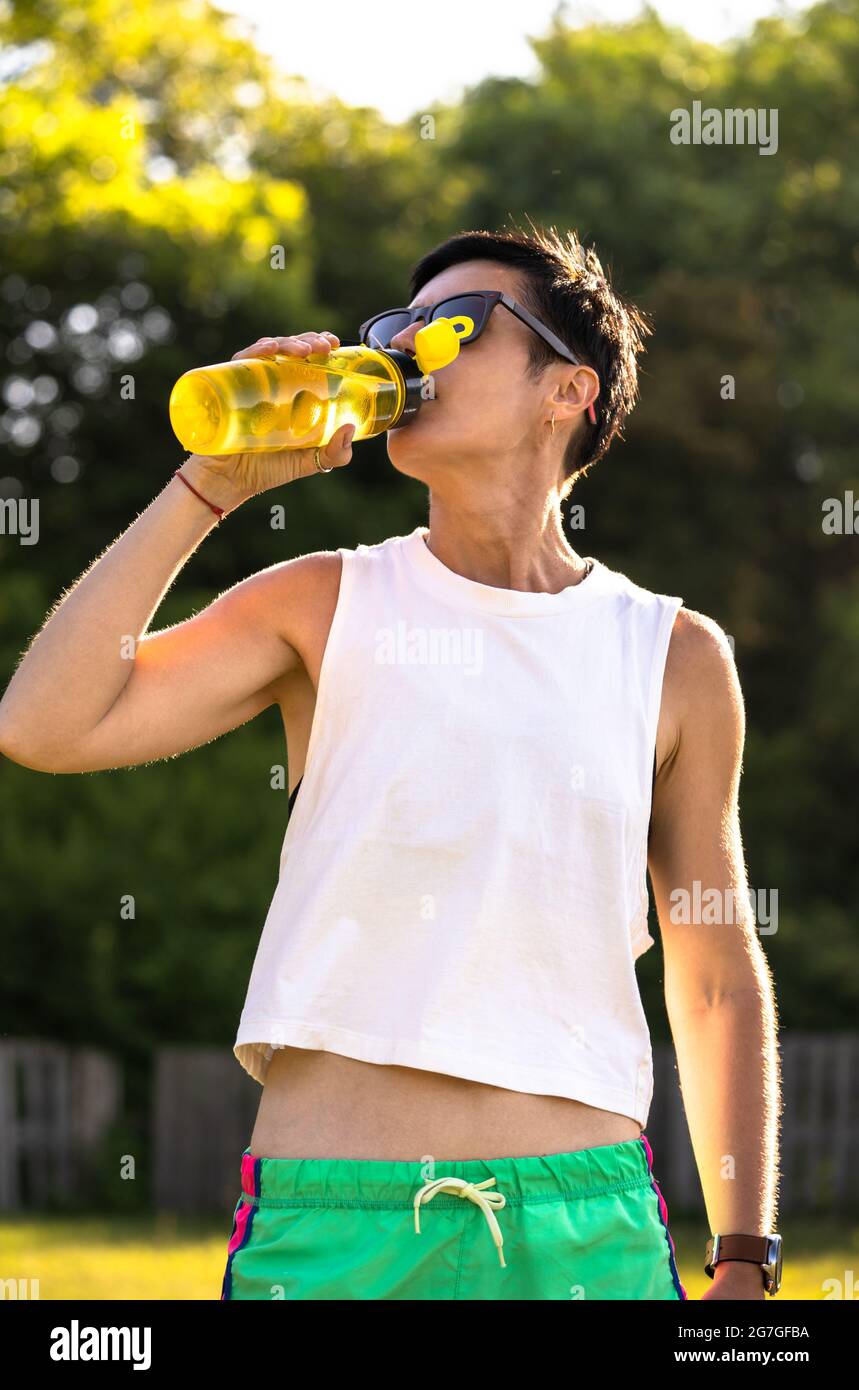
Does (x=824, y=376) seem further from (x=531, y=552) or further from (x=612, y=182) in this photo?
(x=531, y=552)

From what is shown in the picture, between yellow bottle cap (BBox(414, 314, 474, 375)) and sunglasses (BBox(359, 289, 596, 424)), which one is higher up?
sunglasses (BBox(359, 289, 596, 424))

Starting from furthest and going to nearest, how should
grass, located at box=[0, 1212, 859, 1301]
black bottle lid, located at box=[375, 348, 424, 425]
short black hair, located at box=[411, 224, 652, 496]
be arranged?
grass, located at box=[0, 1212, 859, 1301]
short black hair, located at box=[411, 224, 652, 496]
black bottle lid, located at box=[375, 348, 424, 425]

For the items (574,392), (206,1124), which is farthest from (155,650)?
(206,1124)

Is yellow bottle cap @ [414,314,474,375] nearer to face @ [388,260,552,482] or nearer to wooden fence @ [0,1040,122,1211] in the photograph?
face @ [388,260,552,482]

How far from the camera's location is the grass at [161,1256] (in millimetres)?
8688

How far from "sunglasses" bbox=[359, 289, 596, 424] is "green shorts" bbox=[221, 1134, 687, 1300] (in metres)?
1.29

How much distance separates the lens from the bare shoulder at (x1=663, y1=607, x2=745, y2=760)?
276 centimetres

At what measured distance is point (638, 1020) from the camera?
2613mm

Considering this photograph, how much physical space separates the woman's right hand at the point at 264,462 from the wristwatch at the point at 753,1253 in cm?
Answer: 133

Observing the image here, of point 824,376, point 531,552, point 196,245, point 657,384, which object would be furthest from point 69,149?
point 531,552

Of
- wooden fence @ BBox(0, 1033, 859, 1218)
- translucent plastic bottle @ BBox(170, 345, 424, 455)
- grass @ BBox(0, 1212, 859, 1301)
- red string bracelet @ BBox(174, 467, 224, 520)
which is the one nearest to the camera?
translucent plastic bottle @ BBox(170, 345, 424, 455)

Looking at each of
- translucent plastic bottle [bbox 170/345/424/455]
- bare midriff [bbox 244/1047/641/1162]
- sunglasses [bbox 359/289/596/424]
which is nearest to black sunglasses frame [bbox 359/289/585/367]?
sunglasses [bbox 359/289/596/424]

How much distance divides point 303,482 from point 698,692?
1434cm
